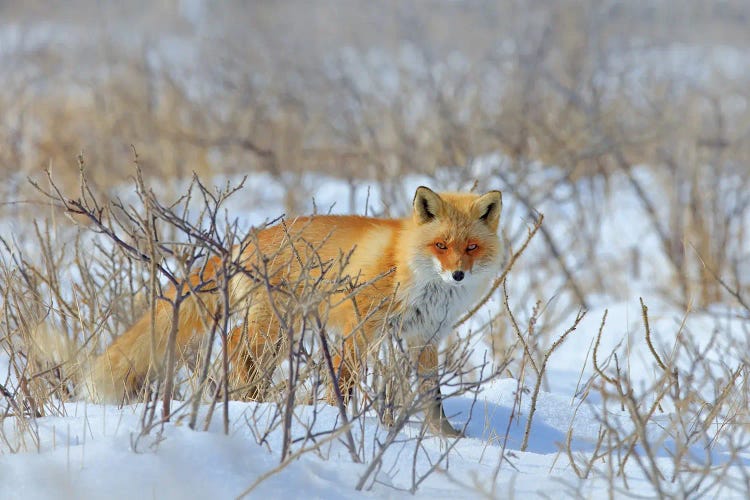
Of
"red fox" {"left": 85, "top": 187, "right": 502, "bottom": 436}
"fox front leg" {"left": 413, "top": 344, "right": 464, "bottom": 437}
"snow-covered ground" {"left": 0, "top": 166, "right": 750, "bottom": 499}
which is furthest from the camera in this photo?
"red fox" {"left": 85, "top": 187, "right": 502, "bottom": 436}

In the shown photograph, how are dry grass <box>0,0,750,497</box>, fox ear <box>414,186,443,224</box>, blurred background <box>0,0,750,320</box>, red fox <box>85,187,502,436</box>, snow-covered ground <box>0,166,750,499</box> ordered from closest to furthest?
1. snow-covered ground <box>0,166,750,499</box>
2. red fox <box>85,187,502,436</box>
3. fox ear <box>414,186,443,224</box>
4. dry grass <box>0,0,750,497</box>
5. blurred background <box>0,0,750,320</box>

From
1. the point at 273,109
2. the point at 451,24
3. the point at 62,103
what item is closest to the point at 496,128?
the point at 273,109

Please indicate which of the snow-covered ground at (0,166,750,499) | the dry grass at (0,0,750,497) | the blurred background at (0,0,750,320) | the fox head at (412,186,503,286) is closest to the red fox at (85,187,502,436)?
the fox head at (412,186,503,286)

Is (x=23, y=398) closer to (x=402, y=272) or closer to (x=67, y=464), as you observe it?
(x=67, y=464)

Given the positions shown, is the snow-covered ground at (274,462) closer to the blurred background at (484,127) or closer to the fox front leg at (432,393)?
the fox front leg at (432,393)

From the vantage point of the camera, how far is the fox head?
391 centimetres

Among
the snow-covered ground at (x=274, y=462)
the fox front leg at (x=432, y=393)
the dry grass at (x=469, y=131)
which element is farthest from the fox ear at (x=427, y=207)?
the dry grass at (x=469, y=131)

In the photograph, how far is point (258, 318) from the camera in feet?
13.2

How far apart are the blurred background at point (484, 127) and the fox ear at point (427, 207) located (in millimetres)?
3283

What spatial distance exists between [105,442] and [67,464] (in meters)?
0.14

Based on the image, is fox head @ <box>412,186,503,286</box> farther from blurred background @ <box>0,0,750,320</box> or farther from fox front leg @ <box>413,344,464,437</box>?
blurred background @ <box>0,0,750,320</box>

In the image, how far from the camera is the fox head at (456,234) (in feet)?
12.8

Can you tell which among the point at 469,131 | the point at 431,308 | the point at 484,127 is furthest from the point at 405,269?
the point at 469,131

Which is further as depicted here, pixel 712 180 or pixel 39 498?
pixel 712 180
